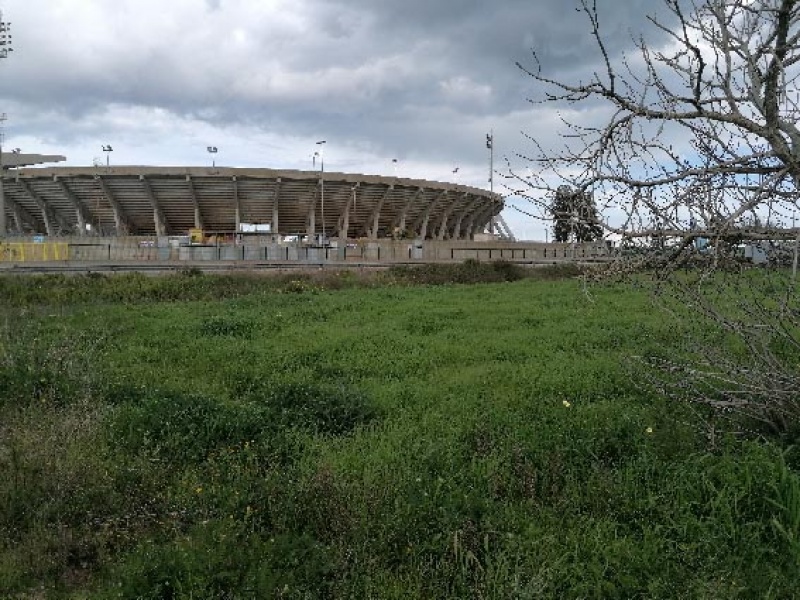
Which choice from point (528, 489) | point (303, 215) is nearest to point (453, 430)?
point (528, 489)

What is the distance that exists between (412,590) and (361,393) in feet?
11.0

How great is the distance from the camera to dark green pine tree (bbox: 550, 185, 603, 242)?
4.00 m

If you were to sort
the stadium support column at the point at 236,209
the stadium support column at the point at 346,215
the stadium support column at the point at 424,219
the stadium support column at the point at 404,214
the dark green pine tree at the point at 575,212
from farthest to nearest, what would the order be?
1. the stadium support column at the point at 424,219
2. the stadium support column at the point at 404,214
3. the stadium support column at the point at 346,215
4. the stadium support column at the point at 236,209
5. the dark green pine tree at the point at 575,212

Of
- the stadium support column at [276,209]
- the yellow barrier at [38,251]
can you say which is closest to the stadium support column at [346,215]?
the stadium support column at [276,209]

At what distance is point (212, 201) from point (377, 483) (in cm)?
4784

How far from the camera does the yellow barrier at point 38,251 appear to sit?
3234cm

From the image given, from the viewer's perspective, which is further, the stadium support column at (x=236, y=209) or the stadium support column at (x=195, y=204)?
the stadium support column at (x=236, y=209)

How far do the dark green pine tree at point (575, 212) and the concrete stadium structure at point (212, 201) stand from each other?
144 ft

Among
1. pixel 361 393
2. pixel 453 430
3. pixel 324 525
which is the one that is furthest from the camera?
pixel 361 393

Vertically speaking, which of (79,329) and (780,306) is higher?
(780,306)

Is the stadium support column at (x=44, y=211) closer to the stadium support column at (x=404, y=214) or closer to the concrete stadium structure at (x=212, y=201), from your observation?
the concrete stadium structure at (x=212, y=201)

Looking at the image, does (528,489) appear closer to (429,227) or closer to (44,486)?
(44,486)

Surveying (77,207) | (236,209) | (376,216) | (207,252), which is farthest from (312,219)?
(207,252)

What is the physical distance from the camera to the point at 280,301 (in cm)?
1534
